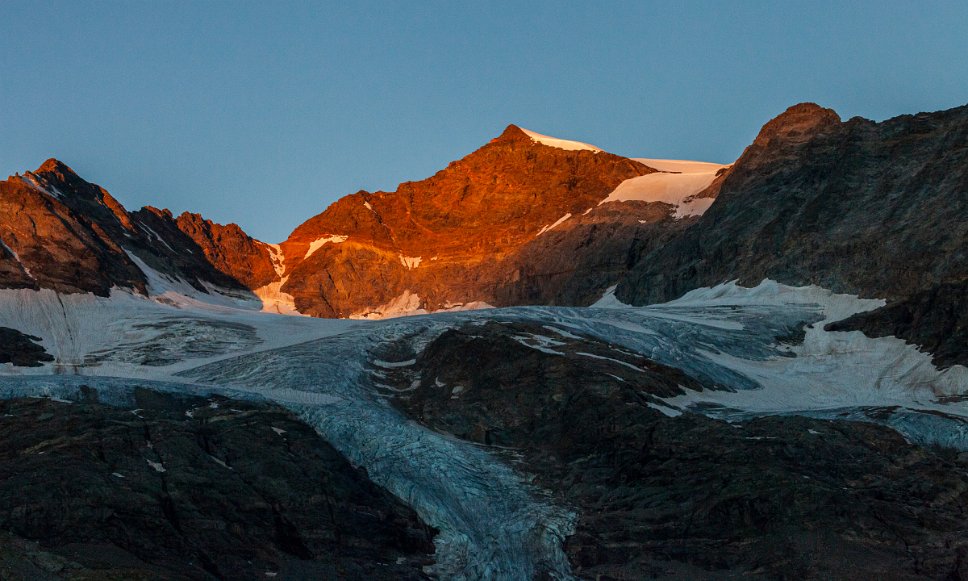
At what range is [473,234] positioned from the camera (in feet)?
503

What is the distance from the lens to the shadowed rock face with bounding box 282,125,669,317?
133375 millimetres

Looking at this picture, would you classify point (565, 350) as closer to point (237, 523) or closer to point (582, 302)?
point (237, 523)

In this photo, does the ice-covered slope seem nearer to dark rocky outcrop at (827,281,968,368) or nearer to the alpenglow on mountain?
the alpenglow on mountain

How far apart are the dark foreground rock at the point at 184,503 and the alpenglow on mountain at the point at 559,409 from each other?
0.12 metres

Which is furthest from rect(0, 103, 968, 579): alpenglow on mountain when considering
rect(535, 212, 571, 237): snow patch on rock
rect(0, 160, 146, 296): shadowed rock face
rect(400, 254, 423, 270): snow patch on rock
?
rect(400, 254, 423, 270): snow patch on rock

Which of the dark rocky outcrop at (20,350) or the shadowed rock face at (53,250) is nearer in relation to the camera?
the dark rocky outcrop at (20,350)

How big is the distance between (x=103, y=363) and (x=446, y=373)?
2719cm

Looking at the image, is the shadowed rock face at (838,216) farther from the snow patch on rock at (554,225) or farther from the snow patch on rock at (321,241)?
the snow patch on rock at (321,241)

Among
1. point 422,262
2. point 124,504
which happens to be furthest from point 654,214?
point 124,504

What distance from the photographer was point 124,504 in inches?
1298

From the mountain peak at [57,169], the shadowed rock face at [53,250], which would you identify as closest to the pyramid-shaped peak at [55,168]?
the mountain peak at [57,169]

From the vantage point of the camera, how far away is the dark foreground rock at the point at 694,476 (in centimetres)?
3434

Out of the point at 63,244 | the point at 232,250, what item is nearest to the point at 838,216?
the point at 63,244

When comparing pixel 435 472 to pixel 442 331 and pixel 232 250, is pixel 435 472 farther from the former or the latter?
pixel 232 250
